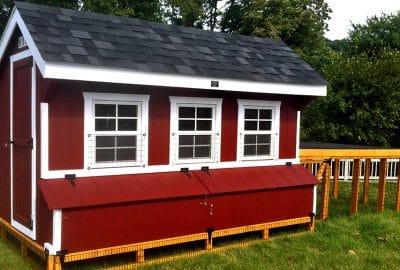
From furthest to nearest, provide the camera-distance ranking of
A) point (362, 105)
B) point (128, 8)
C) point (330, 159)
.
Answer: point (128, 8) < point (362, 105) < point (330, 159)

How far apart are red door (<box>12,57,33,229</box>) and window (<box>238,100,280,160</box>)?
11.0ft

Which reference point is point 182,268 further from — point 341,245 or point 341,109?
point 341,109

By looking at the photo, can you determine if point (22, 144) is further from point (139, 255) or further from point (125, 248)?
point (139, 255)

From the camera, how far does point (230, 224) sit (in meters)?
7.51

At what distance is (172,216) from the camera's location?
680 cm

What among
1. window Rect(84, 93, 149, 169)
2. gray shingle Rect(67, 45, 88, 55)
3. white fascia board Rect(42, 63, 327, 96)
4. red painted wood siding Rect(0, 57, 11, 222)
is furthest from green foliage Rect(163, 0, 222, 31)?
gray shingle Rect(67, 45, 88, 55)

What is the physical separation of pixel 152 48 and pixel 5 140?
280 cm

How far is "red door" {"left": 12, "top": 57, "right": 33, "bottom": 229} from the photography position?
21.2 feet

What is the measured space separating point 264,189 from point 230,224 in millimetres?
848

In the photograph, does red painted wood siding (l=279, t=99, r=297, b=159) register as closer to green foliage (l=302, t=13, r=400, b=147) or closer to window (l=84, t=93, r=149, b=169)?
window (l=84, t=93, r=149, b=169)

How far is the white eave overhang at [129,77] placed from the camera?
5.71 meters

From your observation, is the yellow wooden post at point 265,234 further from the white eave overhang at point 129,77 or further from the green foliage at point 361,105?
the green foliage at point 361,105

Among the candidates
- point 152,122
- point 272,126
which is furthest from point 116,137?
point 272,126

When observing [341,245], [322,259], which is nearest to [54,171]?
[322,259]
